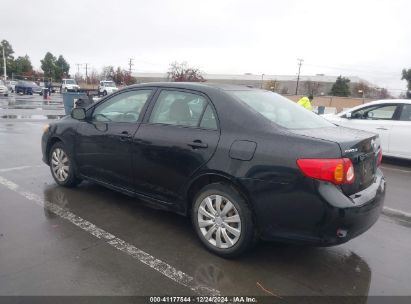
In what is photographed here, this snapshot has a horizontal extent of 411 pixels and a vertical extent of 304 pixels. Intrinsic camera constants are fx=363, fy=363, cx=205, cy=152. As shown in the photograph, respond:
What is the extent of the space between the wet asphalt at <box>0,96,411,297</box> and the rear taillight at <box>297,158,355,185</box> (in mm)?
930

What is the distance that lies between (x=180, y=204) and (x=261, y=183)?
1.02 m

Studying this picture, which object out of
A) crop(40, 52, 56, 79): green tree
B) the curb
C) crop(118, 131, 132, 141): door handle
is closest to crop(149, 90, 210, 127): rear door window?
crop(118, 131, 132, 141): door handle

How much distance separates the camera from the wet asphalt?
Result: 9.72 feet

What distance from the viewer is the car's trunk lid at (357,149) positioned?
119 inches

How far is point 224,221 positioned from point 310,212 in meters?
0.82

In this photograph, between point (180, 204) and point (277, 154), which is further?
point (180, 204)

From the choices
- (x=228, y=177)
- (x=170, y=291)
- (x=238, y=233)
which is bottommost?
(x=170, y=291)

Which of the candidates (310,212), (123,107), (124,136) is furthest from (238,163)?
(123,107)

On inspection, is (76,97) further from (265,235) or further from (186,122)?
(265,235)

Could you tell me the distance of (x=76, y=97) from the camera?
15.1 m

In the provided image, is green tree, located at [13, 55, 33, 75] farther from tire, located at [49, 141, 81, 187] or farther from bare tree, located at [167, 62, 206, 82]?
tire, located at [49, 141, 81, 187]

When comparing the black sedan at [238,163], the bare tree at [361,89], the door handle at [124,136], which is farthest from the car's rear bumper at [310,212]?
the bare tree at [361,89]

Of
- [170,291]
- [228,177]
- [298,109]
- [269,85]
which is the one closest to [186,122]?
[228,177]

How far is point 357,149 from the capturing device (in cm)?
312
